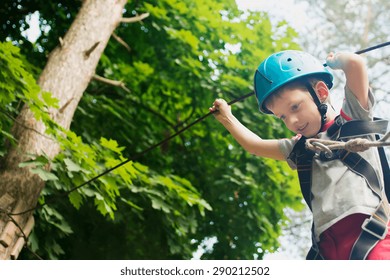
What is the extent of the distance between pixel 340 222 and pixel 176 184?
94.9 inches

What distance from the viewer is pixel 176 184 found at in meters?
3.97

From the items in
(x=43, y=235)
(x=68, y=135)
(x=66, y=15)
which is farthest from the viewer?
(x=66, y=15)

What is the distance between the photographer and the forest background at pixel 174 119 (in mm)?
3795

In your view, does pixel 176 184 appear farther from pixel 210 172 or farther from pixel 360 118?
pixel 360 118

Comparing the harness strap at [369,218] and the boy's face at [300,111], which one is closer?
the harness strap at [369,218]

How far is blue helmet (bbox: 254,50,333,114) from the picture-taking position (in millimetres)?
1746

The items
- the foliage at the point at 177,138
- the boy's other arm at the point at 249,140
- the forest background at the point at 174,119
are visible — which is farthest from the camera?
the foliage at the point at 177,138

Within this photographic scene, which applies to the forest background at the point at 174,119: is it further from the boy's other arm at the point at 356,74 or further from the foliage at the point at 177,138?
the boy's other arm at the point at 356,74

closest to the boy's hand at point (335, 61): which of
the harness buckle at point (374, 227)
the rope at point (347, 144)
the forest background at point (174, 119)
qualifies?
the rope at point (347, 144)

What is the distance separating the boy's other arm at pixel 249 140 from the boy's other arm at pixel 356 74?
31 centimetres

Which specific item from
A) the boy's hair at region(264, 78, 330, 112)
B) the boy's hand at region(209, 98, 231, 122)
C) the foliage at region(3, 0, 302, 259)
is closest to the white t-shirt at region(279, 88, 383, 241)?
the boy's hair at region(264, 78, 330, 112)

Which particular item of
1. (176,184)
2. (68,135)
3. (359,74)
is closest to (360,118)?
(359,74)

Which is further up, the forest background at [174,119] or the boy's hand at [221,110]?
the boy's hand at [221,110]

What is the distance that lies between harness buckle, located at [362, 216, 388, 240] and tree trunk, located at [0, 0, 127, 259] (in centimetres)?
209
